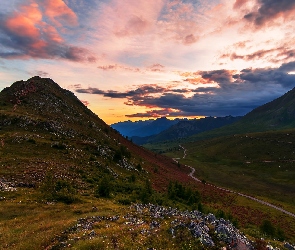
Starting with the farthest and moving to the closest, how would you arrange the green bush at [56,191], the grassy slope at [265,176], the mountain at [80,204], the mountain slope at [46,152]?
1. the grassy slope at [265,176]
2. the mountain slope at [46,152]
3. the green bush at [56,191]
4. the mountain at [80,204]

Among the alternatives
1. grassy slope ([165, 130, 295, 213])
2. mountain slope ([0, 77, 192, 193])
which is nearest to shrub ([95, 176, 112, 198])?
mountain slope ([0, 77, 192, 193])

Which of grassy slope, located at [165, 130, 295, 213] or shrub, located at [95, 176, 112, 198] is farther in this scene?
grassy slope, located at [165, 130, 295, 213]

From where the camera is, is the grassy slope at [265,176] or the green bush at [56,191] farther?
the grassy slope at [265,176]

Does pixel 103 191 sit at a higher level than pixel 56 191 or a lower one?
lower

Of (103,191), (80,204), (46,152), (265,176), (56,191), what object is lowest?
(265,176)

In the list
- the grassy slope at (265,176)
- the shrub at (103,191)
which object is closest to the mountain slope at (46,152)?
the shrub at (103,191)

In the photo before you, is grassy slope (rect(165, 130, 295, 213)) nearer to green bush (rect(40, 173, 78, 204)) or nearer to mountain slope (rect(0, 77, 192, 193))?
mountain slope (rect(0, 77, 192, 193))

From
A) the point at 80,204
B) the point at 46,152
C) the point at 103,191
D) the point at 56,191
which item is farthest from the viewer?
the point at 46,152

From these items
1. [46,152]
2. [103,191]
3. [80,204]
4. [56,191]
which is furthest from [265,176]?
[56,191]

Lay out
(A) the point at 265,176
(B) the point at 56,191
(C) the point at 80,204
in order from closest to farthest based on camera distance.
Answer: (C) the point at 80,204
(B) the point at 56,191
(A) the point at 265,176

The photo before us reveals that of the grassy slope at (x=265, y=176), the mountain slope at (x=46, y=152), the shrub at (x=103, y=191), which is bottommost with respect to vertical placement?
the grassy slope at (x=265, y=176)

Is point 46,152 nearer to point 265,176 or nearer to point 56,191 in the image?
point 56,191

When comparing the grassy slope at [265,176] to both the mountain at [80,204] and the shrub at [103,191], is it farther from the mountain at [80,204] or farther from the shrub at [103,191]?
the shrub at [103,191]

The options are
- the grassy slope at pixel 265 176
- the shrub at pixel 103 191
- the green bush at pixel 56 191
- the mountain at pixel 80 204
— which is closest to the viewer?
the mountain at pixel 80 204
